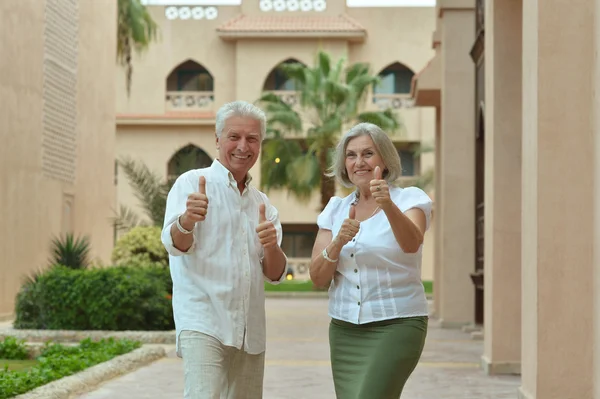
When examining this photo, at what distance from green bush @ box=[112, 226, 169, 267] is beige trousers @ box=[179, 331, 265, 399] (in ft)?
47.7

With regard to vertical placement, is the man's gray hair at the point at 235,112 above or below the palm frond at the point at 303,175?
below

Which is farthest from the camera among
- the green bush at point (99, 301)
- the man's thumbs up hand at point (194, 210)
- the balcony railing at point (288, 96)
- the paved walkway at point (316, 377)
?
the balcony railing at point (288, 96)

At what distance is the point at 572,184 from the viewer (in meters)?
7.56

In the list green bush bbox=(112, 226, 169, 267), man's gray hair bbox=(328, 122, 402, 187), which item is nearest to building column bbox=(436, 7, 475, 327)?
green bush bbox=(112, 226, 169, 267)

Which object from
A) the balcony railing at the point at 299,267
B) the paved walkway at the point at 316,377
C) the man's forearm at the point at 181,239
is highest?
the man's forearm at the point at 181,239

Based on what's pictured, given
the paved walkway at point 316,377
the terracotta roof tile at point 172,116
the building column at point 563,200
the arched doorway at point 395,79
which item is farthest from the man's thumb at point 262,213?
the arched doorway at point 395,79

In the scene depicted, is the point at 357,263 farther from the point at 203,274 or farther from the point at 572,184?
the point at 572,184

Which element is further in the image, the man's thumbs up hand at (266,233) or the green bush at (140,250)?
the green bush at (140,250)

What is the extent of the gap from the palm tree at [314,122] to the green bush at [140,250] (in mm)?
13617

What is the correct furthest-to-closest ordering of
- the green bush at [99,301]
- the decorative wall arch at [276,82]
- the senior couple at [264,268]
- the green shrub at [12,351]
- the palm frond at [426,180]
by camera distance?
1. the decorative wall arch at [276,82]
2. the palm frond at [426,180]
3. the green bush at [99,301]
4. the green shrub at [12,351]
5. the senior couple at [264,268]

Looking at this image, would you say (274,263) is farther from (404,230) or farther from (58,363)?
(58,363)

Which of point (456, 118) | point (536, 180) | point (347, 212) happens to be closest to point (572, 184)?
point (536, 180)

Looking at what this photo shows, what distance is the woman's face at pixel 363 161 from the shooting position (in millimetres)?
4629

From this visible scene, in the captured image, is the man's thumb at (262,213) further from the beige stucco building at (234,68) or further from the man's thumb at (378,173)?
the beige stucco building at (234,68)
